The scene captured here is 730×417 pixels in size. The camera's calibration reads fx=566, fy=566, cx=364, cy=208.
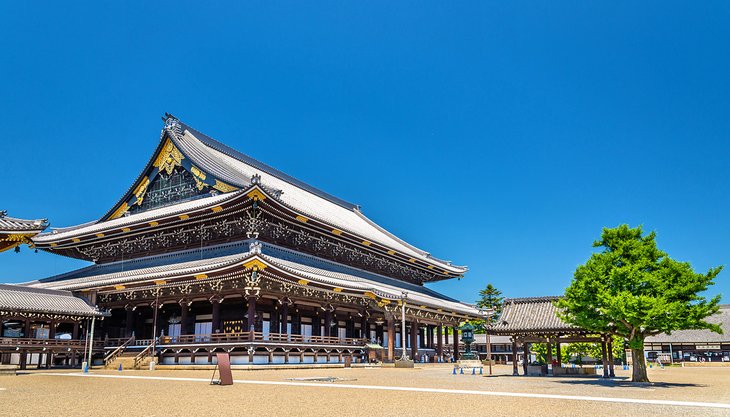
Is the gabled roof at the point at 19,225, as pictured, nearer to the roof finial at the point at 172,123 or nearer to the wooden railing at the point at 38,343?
the wooden railing at the point at 38,343

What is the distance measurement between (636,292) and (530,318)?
825 cm

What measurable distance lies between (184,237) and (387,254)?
A: 18.3 meters

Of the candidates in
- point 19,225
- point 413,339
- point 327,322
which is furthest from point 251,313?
point 413,339

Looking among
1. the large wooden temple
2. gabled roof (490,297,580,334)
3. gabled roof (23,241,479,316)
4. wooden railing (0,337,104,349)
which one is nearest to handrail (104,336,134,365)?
the large wooden temple

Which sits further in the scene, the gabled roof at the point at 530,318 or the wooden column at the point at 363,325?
the wooden column at the point at 363,325

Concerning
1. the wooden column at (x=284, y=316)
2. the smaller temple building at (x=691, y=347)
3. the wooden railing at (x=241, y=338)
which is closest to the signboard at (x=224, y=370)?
the wooden railing at (x=241, y=338)

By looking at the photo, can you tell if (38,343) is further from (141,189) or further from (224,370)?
(224,370)

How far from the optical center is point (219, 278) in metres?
33.4

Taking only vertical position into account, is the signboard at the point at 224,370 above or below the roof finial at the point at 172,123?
below

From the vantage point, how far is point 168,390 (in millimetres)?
18031

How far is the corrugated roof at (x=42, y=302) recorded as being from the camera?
31.7 metres

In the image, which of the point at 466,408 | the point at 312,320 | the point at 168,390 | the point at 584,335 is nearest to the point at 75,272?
the point at 312,320

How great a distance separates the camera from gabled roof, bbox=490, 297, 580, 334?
29.3 meters

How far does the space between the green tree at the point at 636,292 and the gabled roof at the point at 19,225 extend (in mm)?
20372
